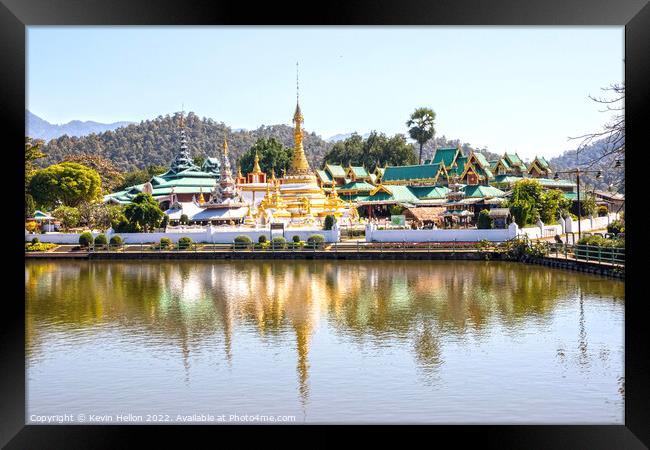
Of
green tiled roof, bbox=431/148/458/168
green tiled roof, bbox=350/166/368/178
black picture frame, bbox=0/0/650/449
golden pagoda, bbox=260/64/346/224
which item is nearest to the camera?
black picture frame, bbox=0/0/650/449

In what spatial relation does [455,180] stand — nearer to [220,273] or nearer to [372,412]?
[220,273]

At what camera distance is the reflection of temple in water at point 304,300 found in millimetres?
12758

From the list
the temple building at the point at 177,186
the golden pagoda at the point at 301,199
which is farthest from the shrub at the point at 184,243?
the temple building at the point at 177,186

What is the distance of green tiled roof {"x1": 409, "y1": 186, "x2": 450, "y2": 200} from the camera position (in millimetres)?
41375

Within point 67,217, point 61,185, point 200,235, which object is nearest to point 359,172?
point 61,185

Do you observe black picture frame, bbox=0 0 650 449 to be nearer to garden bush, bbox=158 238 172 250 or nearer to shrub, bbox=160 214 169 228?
garden bush, bbox=158 238 172 250

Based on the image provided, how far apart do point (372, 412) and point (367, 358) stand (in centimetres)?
249

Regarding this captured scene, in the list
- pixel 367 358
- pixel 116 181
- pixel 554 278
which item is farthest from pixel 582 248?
pixel 116 181

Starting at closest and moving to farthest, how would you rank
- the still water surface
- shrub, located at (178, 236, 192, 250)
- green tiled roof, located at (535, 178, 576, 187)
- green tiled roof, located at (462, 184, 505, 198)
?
the still water surface, shrub, located at (178, 236, 192, 250), green tiled roof, located at (462, 184, 505, 198), green tiled roof, located at (535, 178, 576, 187)

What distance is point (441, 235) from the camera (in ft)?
95.1

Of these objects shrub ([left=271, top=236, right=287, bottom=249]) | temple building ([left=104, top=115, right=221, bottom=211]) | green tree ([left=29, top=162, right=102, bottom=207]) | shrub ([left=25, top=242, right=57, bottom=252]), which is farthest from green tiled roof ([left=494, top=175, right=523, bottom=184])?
shrub ([left=25, top=242, right=57, bottom=252])

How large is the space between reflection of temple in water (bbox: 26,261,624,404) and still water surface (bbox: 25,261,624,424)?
0.05 meters

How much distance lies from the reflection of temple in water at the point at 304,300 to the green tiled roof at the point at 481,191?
43.0 feet

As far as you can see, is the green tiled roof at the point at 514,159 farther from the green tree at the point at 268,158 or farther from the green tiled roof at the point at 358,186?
the green tree at the point at 268,158
